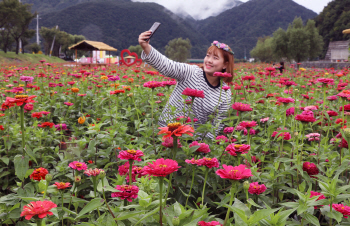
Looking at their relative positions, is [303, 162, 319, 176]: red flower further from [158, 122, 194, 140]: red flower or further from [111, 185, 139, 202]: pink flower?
[111, 185, 139, 202]: pink flower

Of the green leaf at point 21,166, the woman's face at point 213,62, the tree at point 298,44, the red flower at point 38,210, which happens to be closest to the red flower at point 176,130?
the red flower at point 38,210

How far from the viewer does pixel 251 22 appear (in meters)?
100

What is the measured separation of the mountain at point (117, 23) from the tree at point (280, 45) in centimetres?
5666

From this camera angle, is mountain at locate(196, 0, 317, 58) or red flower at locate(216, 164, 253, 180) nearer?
red flower at locate(216, 164, 253, 180)

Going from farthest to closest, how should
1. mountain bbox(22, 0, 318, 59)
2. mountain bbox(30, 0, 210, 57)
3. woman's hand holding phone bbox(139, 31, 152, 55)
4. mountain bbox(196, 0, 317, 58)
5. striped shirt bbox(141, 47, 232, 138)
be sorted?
mountain bbox(196, 0, 317, 58) → mountain bbox(22, 0, 318, 59) → mountain bbox(30, 0, 210, 57) → striped shirt bbox(141, 47, 232, 138) → woman's hand holding phone bbox(139, 31, 152, 55)

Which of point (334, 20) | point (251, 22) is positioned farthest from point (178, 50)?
point (251, 22)

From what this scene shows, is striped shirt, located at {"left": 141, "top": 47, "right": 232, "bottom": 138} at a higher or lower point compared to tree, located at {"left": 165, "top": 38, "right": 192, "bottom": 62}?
lower

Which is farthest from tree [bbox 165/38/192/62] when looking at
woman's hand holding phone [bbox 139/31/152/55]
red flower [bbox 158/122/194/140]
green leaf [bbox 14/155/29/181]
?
red flower [bbox 158/122/194/140]

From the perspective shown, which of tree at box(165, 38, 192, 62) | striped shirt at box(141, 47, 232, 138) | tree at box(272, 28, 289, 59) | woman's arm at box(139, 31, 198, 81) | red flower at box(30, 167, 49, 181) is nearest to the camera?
red flower at box(30, 167, 49, 181)

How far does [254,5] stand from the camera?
373ft

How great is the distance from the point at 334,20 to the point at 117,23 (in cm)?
6980

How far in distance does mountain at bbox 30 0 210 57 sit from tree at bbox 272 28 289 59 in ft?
186

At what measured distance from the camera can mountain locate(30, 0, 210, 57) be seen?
260ft

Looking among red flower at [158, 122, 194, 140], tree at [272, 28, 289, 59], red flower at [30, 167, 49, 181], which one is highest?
tree at [272, 28, 289, 59]
